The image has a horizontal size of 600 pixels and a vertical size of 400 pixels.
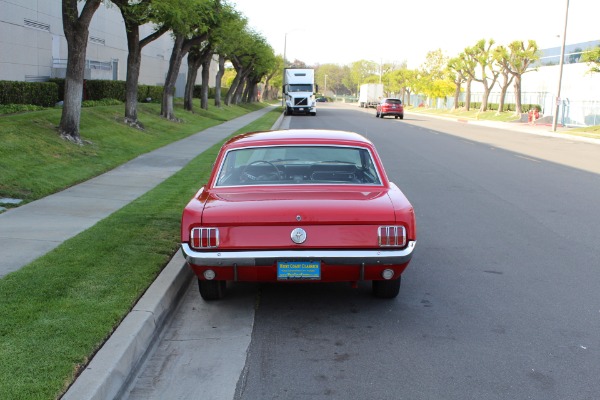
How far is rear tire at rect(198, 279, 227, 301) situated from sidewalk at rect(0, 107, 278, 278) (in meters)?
1.87

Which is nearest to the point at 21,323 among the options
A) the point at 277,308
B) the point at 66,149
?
the point at 277,308

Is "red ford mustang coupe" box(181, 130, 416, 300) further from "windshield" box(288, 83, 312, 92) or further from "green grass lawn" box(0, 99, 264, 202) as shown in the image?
"windshield" box(288, 83, 312, 92)

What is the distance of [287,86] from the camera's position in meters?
51.7

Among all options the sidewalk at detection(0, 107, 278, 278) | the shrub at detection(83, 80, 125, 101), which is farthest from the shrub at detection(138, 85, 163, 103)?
the sidewalk at detection(0, 107, 278, 278)

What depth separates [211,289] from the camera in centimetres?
590

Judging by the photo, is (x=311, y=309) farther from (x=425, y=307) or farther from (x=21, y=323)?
(x=21, y=323)

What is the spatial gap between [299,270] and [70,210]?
5.56 meters

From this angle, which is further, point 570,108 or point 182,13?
point 570,108

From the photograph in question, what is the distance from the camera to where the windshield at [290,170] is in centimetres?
634

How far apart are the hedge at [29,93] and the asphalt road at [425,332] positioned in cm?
1632

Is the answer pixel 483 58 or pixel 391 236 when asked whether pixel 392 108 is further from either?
pixel 391 236

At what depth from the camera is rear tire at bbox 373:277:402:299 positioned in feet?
19.5

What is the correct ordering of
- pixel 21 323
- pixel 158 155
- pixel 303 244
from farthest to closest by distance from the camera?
pixel 158 155, pixel 303 244, pixel 21 323

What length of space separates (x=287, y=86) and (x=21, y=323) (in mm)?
47907
